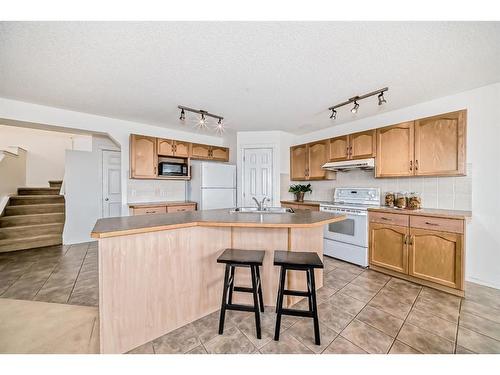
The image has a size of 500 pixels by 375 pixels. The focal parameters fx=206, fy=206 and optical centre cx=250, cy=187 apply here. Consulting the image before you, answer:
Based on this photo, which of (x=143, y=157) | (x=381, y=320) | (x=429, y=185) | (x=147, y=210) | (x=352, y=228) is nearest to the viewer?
(x=381, y=320)

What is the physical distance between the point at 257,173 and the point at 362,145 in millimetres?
1974

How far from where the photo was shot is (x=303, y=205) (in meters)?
3.90

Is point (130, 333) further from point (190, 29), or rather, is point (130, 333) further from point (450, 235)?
point (450, 235)

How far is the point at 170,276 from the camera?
172cm

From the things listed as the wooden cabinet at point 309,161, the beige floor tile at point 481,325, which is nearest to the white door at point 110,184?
the wooden cabinet at point 309,161

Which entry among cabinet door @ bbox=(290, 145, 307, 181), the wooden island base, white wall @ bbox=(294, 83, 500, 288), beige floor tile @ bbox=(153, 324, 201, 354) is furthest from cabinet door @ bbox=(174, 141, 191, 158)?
white wall @ bbox=(294, 83, 500, 288)

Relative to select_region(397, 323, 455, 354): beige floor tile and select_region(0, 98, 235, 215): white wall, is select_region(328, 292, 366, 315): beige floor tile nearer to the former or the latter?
select_region(397, 323, 455, 354): beige floor tile

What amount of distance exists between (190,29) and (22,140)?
6654mm

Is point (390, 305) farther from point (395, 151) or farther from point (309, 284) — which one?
point (395, 151)

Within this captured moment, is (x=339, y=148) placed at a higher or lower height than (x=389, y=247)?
higher

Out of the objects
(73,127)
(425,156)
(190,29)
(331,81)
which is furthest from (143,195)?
(425,156)

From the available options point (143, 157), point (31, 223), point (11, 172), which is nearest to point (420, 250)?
point (143, 157)

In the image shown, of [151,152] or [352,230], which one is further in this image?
[151,152]

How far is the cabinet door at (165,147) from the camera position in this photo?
3.86 metres
